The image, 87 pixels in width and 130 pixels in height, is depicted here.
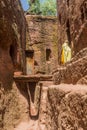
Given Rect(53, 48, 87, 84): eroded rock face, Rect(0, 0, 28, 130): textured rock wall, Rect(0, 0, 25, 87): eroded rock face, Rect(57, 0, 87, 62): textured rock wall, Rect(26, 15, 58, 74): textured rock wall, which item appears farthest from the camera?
Rect(26, 15, 58, 74): textured rock wall

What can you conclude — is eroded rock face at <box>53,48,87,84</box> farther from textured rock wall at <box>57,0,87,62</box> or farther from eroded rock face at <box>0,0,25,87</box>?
eroded rock face at <box>0,0,25,87</box>

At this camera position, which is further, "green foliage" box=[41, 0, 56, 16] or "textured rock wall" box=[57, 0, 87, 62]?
"green foliage" box=[41, 0, 56, 16]

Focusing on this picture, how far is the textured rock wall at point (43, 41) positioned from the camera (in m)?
18.8

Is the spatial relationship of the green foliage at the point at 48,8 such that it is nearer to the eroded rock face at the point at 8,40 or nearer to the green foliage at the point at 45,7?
the green foliage at the point at 45,7

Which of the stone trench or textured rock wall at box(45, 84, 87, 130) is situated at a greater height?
textured rock wall at box(45, 84, 87, 130)

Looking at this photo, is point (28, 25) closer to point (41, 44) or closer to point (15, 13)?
point (41, 44)

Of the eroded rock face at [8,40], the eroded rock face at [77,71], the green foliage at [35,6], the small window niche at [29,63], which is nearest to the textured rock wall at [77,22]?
the eroded rock face at [8,40]

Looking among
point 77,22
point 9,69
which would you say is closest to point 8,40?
point 9,69

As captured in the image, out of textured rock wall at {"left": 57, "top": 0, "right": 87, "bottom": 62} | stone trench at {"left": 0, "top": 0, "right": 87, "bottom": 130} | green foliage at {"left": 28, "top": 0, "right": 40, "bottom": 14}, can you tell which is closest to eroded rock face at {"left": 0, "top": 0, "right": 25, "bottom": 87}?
stone trench at {"left": 0, "top": 0, "right": 87, "bottom": 130}

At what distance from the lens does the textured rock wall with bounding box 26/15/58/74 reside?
61.7 ft

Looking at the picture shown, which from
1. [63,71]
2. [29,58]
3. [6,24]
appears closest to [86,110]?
[63,71]

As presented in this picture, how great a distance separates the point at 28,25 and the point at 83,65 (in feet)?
57.8

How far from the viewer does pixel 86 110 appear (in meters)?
1.32

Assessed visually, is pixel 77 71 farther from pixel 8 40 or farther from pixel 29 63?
pixel 29 63
